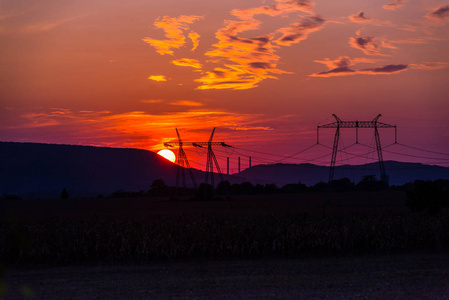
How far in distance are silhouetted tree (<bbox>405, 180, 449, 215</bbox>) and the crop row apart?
7.22 meters

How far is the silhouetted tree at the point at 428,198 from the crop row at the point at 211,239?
7.22 meters

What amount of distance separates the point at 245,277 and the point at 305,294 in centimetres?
350

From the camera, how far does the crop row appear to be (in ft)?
76.0

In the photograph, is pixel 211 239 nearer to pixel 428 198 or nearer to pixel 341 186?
pixel 428 198

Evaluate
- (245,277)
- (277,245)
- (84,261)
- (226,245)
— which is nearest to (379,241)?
(277,245)

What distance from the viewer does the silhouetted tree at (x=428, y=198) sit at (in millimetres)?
34281

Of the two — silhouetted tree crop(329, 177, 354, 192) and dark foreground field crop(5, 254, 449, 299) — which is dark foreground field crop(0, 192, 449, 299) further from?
silhouetted tree crop(329, 177, 354, 192)

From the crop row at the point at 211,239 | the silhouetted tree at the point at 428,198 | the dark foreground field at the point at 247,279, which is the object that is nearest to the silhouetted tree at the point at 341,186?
the silhouetted tree at the point at 428,198

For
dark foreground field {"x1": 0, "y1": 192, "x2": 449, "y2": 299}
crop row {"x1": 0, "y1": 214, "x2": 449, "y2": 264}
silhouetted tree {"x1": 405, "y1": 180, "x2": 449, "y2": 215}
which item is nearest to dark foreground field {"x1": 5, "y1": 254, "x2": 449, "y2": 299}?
dark foreground field {"x1": 0, "y1": 192, "x2": 449, "y2": 299}

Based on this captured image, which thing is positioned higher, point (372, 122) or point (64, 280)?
point (372, 122)

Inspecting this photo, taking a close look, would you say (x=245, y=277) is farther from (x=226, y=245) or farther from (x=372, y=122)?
(x=372, y=122)

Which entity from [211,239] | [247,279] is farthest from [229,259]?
[247,279]

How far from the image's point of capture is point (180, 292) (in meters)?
16.2

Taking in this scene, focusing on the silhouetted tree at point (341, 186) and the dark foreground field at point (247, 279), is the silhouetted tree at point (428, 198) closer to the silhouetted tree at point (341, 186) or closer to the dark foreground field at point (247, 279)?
the dark foreground field at point (247, 279)
